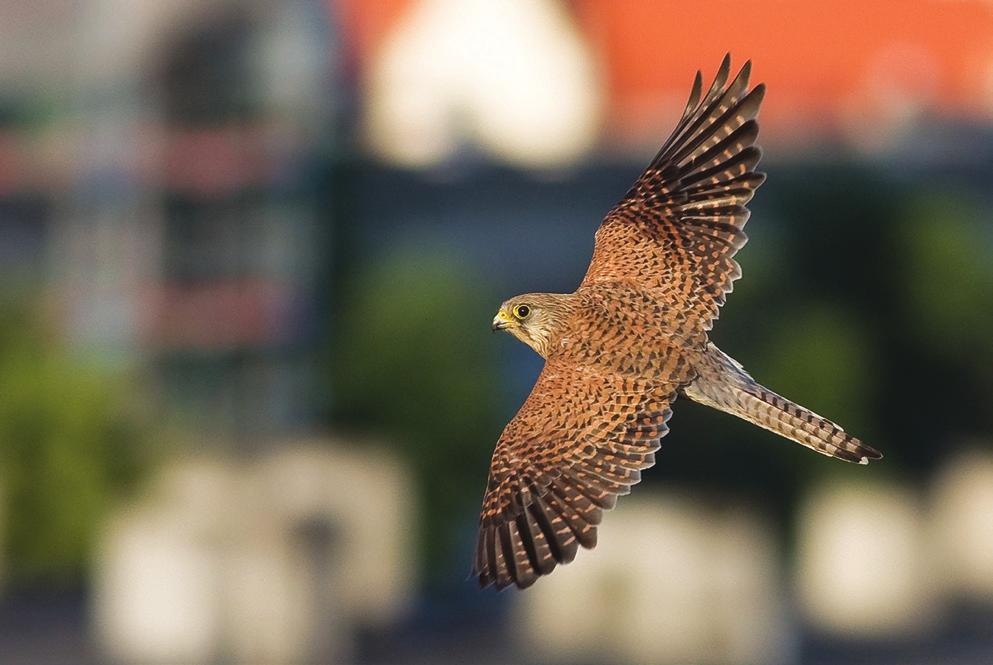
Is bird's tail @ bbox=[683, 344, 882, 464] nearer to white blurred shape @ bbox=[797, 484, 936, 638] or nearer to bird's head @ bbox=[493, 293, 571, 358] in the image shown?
bird's head @ bbox=[493, 293, 571, 358]

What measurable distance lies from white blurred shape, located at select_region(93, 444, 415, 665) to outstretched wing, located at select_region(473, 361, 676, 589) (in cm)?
2952

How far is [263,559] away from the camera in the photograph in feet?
117

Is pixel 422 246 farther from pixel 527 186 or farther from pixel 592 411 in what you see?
pixel 592 411

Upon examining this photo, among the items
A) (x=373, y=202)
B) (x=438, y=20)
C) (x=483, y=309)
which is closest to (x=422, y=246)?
(x=373, y=202)

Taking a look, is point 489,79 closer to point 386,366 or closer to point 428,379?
point 386,366

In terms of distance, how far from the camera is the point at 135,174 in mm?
51781

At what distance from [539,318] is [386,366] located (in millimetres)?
A: 38690

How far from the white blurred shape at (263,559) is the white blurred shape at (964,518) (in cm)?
1216

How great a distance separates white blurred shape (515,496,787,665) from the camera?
36562 millimetres

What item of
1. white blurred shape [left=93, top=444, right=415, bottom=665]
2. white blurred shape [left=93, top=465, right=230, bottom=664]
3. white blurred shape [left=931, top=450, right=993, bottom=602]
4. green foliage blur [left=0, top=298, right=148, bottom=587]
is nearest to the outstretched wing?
white blurred shape [left=93, top=444, right=415, bottom=665]

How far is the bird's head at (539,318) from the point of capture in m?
5.30

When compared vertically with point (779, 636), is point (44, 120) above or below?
above

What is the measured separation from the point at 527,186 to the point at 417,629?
13589 millimetres

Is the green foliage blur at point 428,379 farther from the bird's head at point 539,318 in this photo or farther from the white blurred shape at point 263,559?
the bird's head at point 539,318
